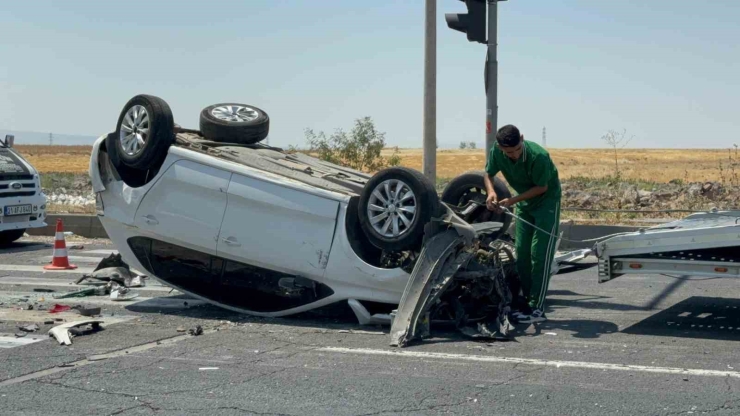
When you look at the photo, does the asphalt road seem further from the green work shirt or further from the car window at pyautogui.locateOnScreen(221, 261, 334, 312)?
the green work shirt

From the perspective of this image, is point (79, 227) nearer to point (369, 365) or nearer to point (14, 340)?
point (14, 340)

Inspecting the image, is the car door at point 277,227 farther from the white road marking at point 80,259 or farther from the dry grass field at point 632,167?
the dry grass field at point 632,167

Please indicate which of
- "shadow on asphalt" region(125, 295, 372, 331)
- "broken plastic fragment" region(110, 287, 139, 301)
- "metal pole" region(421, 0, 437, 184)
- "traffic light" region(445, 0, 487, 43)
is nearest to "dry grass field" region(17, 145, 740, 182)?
"metal pole" region(421, 0, 437, 184)

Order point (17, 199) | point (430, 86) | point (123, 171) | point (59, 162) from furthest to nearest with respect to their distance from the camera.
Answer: point (59, 162)
point (17, 199)
point (430, 86)
point (123, 171)

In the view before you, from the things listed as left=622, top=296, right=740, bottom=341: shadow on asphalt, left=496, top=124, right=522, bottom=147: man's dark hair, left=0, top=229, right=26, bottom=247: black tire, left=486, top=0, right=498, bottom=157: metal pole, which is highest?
left=486, top=0, right=498, bottom=157: metal pole

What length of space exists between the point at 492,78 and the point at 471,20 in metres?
0.78

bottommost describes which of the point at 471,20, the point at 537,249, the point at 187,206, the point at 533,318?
the point at 533,318

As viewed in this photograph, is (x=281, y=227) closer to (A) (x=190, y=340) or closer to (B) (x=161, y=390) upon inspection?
(A) (x=190, y=340)

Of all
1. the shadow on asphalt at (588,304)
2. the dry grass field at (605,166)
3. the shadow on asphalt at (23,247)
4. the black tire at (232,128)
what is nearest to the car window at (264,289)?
the black tire at (232,128)

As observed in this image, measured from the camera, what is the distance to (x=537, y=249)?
7.69 m

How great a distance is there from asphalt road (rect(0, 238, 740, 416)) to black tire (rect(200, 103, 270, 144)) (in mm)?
1659

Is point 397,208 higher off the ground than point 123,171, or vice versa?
point 123,171

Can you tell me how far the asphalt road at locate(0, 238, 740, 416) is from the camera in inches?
211

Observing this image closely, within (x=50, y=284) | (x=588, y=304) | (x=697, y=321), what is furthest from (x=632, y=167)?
(x=697, y=321)
